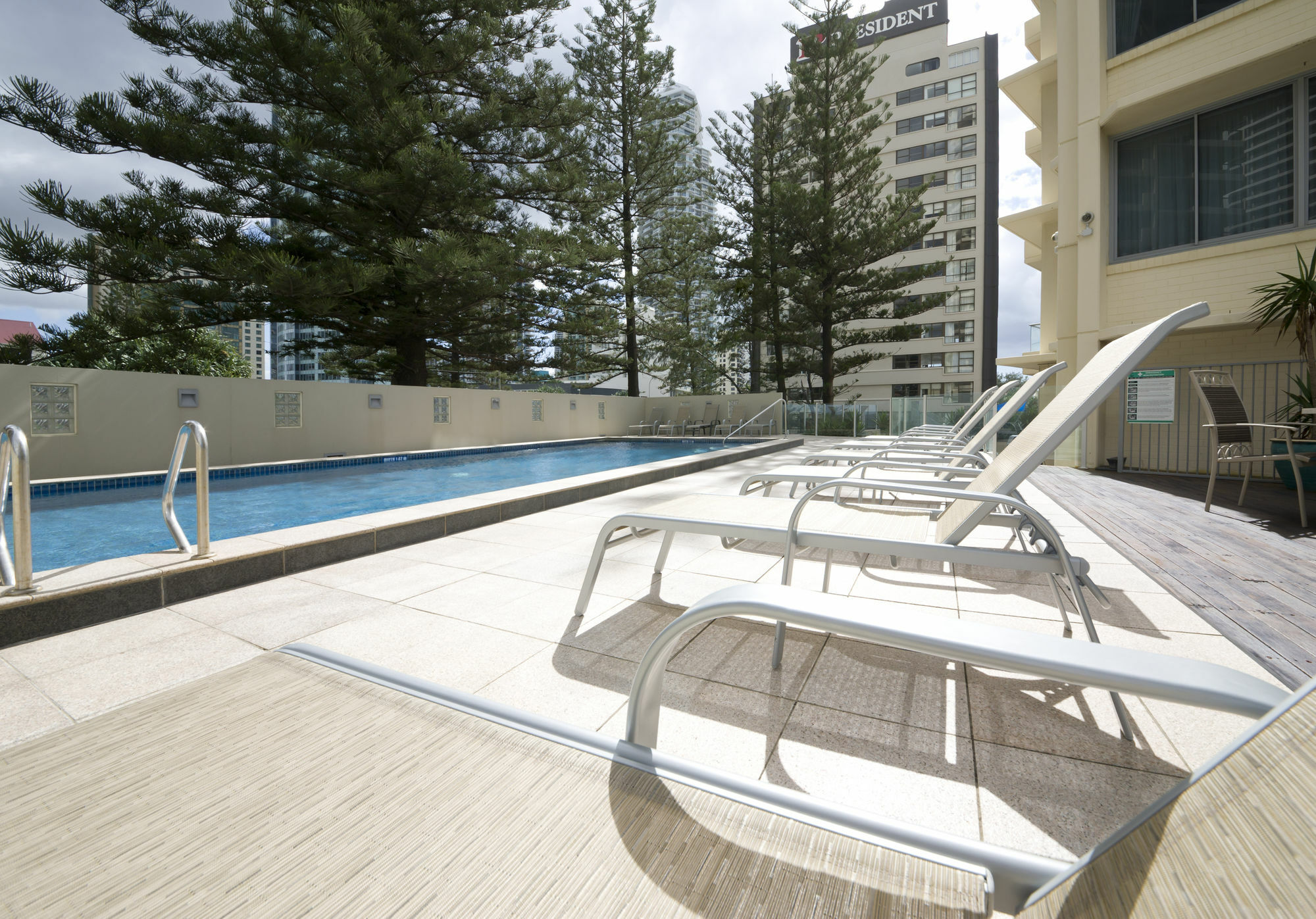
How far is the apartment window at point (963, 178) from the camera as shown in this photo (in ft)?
95.2

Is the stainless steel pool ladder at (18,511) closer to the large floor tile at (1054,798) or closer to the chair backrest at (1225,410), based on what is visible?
the large floor tile at (1054,798)

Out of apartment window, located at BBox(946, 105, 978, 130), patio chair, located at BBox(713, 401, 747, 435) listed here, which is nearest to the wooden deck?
patio chair, located at BBox(713, 401, 747, 435)

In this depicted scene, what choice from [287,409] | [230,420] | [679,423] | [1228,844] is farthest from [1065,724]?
[679,423]

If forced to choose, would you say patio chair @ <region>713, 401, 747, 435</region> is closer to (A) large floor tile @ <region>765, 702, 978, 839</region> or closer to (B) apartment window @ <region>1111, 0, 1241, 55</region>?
(B) apartment window @ <region>1111, 0, 1241, 55</region>

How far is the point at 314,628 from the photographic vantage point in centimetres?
215

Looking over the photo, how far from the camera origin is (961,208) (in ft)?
95.9

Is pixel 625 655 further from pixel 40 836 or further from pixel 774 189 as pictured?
pixel 774 189

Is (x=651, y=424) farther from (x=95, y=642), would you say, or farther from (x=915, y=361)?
(x=915, y=361)

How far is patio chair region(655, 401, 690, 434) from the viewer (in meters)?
16.3

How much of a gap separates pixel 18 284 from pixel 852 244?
58.4ft

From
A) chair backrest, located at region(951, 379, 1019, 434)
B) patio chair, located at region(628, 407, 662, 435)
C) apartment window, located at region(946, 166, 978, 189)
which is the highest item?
apartment window, located at region(946, 166, 978, 189)

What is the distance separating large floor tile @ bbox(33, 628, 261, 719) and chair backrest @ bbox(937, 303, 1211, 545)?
7.73 feet

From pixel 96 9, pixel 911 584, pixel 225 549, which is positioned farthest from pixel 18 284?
pixel 911 584

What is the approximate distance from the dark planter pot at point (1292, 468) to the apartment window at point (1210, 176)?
265 cm
